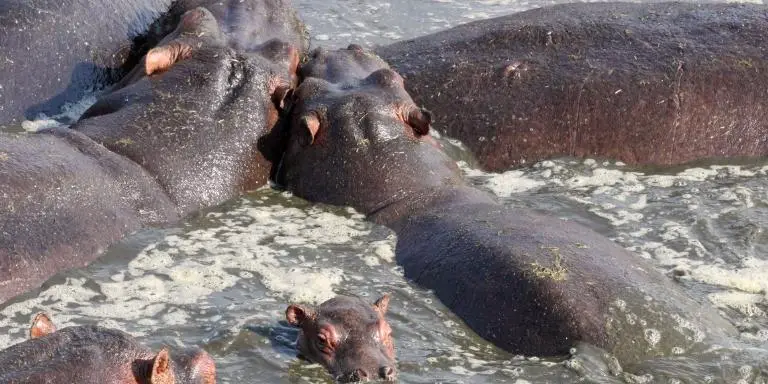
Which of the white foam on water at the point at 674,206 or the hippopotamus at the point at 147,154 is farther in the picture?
the white foam on water at the point at 674,206

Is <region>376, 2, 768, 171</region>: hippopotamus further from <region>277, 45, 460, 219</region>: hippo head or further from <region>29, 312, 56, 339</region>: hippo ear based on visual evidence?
<region>29, 312, 56, 339</region>: hippo ear

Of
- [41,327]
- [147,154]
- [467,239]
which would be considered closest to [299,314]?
[467,239]

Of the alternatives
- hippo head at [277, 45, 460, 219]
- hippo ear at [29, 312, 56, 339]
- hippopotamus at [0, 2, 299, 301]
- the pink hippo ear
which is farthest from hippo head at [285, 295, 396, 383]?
hippo head at [277, 45, 460, 219]

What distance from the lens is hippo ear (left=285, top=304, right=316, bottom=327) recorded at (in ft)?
23.8

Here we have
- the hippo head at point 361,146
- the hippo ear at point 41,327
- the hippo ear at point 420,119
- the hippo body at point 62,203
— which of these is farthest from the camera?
the hippo ear at point 420,119

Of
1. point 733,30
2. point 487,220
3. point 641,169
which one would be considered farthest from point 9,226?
point 733,30

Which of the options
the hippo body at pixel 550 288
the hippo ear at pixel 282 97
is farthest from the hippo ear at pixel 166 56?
the hippo body at pixel 550 288

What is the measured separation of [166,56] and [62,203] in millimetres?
2116

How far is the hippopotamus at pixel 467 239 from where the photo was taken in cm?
753

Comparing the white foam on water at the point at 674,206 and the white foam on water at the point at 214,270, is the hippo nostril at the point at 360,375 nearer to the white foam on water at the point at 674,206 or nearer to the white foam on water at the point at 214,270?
the white foam on water at the point at 214,270

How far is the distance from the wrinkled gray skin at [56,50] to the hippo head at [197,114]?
685 millimetres

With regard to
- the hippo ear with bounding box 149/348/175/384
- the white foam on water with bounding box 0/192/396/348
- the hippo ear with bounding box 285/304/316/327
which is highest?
the hippo ear with bounding box 149/348/175/384

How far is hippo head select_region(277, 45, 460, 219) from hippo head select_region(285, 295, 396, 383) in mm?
2295

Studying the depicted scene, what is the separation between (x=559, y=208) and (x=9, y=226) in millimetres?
3787
